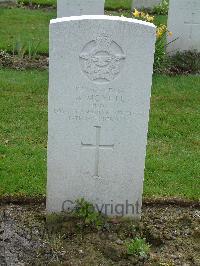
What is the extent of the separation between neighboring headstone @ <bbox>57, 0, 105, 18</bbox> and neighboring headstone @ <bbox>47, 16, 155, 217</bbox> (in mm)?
5708

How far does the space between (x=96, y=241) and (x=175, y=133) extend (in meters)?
2.72

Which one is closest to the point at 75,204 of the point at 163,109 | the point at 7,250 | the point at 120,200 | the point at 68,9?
the point at 120,200

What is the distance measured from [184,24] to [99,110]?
215 inches

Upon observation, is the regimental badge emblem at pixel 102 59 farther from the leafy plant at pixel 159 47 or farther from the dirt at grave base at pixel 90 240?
the leafy plant at pixel 159 47

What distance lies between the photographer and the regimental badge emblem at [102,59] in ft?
14.3

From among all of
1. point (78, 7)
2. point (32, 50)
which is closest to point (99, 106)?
point (32, 50)

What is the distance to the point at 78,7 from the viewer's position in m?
10.0

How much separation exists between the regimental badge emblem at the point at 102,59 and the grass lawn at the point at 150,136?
4.83 ft

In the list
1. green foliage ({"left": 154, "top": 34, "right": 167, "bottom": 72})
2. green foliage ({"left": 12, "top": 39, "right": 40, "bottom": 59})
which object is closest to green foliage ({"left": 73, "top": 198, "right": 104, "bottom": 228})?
green foliage ({"left": 154, "top": 34, "right": 167, "bottom": 72})

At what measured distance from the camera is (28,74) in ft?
28.8

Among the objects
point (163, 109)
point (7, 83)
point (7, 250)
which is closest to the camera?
point (7, 250)

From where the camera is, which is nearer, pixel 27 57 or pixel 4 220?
pixel 4 220

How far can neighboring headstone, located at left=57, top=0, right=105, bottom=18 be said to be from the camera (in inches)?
392

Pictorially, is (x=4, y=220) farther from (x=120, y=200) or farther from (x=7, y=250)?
(x=120, y=200)
